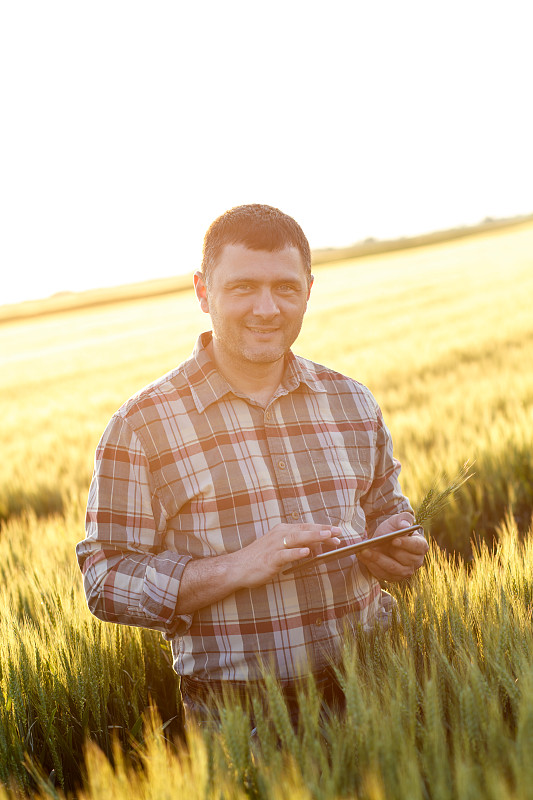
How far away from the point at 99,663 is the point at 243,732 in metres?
0.77

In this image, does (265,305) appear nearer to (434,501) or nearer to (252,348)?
(252,348)

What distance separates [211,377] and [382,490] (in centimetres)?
60

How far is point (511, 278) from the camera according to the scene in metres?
18.5

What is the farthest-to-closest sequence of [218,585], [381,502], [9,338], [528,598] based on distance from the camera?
[9,338] → [381,502] → [528,598] → [218,585]

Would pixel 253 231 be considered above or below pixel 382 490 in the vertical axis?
above

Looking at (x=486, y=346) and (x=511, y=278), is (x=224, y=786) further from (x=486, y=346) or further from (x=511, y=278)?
(x=511, y=278)

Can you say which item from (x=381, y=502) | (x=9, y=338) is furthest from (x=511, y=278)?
(x=9, y=338)

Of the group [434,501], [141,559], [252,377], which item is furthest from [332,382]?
[141,559]

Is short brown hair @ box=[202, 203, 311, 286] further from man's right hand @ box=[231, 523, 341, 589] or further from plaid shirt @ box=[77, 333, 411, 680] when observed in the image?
man's right hand @ box=[231, 523, 341, 589]

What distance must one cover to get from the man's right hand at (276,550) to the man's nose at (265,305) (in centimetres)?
55

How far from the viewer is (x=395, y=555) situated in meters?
1.70

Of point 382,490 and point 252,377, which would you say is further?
point 382,490

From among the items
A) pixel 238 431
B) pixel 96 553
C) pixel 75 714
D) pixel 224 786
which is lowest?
pixel 75 714

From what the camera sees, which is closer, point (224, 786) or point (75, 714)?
point (224, 786)
